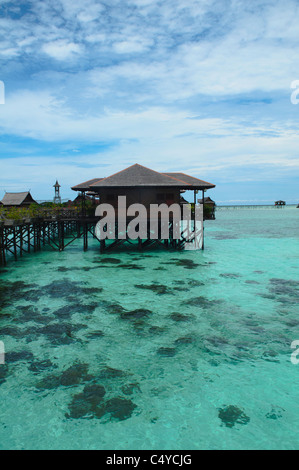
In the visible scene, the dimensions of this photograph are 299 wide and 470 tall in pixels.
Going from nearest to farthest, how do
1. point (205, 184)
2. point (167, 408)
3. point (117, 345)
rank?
point (167, 408) → point (117, 345) → point (205, 184)

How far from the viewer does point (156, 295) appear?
12586 mm

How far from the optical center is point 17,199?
3856 cm

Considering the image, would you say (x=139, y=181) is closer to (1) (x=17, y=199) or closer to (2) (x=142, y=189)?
(2) (x=142, y=189)

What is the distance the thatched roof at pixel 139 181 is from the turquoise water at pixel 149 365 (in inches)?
307

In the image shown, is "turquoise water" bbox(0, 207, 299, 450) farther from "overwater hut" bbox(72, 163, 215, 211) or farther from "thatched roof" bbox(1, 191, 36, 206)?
"thatched roof" bbox(1, 191, 36, 206)

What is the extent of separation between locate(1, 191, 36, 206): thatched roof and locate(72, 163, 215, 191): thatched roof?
18.2 meters

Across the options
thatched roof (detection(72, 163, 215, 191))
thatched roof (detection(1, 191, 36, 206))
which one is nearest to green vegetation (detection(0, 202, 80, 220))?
thatched roof (detection(72, 163, 215, 191))

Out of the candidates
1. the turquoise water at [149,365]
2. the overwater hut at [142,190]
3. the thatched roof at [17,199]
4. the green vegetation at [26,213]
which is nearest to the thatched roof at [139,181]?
the overwater hut at [142,190]

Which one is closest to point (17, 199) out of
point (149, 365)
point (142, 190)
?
point (142, 190)

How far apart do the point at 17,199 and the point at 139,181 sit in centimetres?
2358

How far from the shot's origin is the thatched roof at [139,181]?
66.9 feet
